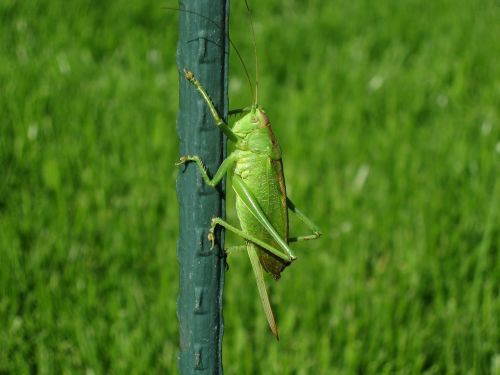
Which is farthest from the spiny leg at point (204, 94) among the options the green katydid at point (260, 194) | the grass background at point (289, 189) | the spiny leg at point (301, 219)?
the grass background at point (289, 189)

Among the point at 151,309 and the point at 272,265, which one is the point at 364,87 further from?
the point at 272,265

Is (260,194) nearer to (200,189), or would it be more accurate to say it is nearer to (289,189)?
(200,189)

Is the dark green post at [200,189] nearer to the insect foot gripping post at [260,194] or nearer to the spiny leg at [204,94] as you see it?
the spiny leg at [204,94]

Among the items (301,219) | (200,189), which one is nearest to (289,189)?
(301,219)

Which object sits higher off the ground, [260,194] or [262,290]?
[260,194]

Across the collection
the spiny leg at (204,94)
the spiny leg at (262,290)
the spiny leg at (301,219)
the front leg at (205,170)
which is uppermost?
the spiny leg at (204,94)

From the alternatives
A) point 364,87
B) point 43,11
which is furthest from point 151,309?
point 43,11
